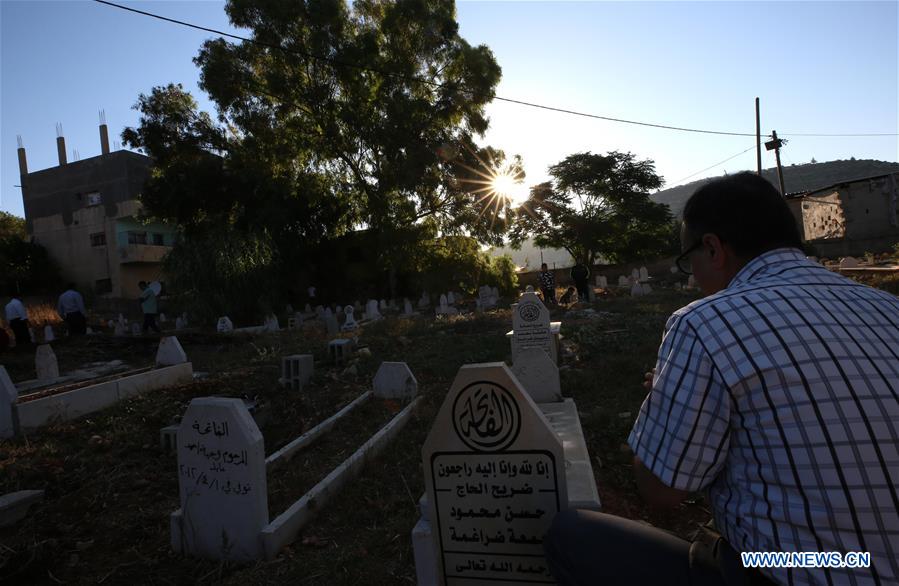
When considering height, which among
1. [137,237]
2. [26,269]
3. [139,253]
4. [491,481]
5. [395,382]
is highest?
[137,237]

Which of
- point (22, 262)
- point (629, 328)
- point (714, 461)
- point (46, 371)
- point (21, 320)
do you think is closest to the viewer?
point (714, 461)

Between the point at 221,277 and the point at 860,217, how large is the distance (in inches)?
1148

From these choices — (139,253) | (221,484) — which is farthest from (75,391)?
(139,253)

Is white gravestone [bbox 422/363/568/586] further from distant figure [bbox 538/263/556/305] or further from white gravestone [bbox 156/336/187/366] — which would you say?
distant figure [bbox 538/263/556/305]

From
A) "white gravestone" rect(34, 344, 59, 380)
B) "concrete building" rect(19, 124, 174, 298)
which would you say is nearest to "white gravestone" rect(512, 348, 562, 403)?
"white gravestone" rect(34, 344, 59, 380)

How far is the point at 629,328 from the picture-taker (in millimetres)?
10172

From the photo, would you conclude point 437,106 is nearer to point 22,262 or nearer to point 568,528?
point 568,528

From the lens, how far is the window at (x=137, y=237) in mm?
31533

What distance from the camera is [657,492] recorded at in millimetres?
1354

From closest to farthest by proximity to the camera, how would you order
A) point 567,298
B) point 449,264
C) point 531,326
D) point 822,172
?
point 531,326 < point 567,298 < point 449,264 < point 822,172

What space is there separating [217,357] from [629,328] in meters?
8.73

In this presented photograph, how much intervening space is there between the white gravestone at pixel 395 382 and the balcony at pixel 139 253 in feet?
93.5

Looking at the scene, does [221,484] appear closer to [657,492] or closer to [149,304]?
[657,492]

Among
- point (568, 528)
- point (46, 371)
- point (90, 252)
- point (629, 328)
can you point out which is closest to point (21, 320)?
point (46, 371)
